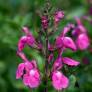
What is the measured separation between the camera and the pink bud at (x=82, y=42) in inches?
146

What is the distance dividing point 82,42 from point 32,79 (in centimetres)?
109

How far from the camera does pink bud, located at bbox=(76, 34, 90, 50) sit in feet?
12.2

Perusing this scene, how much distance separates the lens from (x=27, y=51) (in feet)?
14.2

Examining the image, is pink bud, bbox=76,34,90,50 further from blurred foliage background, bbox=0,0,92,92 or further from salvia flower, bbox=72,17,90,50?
blurred foliage background, bbox=0,0,92,92

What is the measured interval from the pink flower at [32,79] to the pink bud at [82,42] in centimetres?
101

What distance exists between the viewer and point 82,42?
3723 millimetres

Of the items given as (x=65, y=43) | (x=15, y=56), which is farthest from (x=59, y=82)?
(x=15, y=56)

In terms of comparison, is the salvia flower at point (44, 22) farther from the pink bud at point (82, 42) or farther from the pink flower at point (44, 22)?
the pink bud at point (82, 42)

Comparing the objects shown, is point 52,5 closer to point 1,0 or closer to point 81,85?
point 81,85

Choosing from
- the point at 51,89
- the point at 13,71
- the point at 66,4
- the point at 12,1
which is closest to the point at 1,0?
the point at 12,1

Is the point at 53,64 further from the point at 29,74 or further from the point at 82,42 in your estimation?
the point at 82,42

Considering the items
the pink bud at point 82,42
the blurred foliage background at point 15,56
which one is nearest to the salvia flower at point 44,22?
the blurred foliage background at point 15,56

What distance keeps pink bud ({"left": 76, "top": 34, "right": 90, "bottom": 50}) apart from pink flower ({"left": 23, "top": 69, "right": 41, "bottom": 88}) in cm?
101

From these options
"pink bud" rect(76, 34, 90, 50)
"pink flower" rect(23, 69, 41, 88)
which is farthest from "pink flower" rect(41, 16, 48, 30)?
"pink bud" rect(76, 34, 90, 50)
